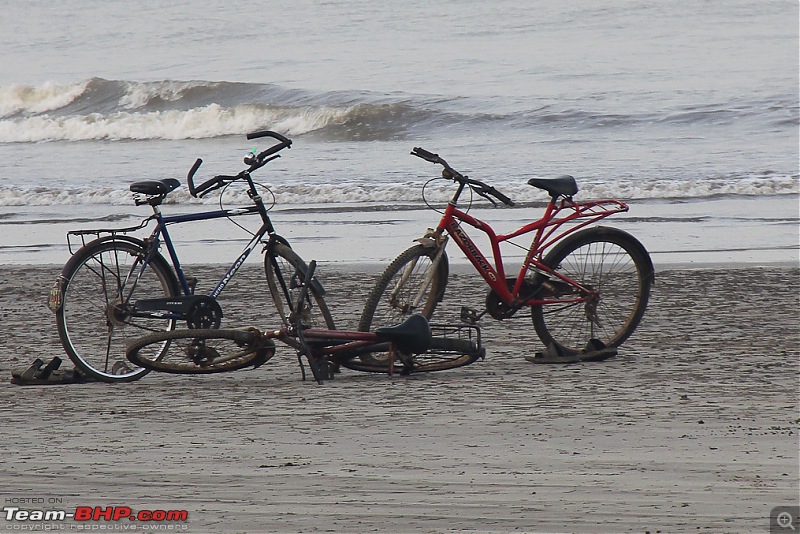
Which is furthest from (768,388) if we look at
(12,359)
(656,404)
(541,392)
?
(12,359)

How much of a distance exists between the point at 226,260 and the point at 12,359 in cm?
324

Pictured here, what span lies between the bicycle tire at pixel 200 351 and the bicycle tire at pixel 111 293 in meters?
0.10

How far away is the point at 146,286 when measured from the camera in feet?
17.4

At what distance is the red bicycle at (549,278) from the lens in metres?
5.29

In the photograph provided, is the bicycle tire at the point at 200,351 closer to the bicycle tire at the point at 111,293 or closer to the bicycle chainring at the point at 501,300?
the bicycle tire at the point at 111,293

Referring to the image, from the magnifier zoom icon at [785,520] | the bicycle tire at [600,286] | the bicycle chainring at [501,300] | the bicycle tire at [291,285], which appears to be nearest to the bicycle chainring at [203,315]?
the bicycle tire at [291,285]

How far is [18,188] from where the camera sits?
15.0m

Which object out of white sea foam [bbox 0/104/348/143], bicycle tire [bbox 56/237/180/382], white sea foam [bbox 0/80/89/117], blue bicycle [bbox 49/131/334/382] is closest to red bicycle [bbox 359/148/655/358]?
blue bicycle [bbox 49/131/334/382]

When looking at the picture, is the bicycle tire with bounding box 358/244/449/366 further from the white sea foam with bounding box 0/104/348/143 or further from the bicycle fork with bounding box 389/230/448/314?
the white sea foam with bounding box 0/104/348/143

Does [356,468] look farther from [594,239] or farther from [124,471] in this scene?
[594,239]

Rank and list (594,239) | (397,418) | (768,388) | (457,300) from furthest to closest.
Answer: (457,300)
(594,239)
(768,388)
(397,418)

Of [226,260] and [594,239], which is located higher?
[594,239]

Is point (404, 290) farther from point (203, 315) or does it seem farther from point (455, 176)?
point (203, 315)

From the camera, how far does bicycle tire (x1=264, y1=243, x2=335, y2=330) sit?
518cm
